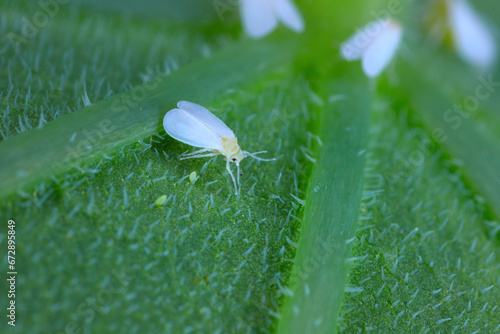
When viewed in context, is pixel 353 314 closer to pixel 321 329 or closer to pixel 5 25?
pixel 321 329

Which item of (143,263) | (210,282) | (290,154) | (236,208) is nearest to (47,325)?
(143,263)

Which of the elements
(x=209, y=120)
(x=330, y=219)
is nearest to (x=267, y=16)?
(x=209, y=120)

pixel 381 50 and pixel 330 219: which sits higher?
pixel 381 50

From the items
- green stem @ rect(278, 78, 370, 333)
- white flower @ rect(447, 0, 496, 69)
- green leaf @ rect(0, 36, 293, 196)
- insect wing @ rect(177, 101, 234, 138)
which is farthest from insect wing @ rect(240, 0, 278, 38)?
white flower @ rect(447, 0, 496, 69)

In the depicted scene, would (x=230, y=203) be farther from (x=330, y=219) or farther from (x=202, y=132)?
(x=330, y=219)

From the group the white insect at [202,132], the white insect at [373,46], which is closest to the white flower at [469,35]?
the white insect at [373,46]

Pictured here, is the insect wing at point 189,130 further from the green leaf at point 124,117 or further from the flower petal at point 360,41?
the flower petal at point 360,41

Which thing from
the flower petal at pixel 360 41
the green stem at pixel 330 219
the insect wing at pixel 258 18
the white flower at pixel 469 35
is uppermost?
the insect wing at pixel 258 18
